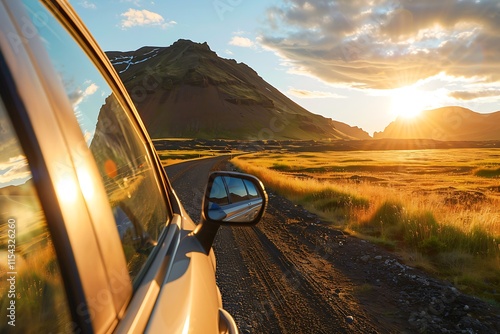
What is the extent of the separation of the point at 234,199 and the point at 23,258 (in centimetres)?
185

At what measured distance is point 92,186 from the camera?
40.4 inches

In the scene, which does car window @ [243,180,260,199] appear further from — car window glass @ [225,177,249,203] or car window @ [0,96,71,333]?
car window @ [0,96,71,333]

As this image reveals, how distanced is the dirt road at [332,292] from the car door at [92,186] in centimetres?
226

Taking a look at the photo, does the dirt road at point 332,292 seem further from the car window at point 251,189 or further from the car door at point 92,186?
the car door at point 92,186

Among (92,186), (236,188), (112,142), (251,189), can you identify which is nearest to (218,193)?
(236,188)

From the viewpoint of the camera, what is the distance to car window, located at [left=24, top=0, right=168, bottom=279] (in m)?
1.11

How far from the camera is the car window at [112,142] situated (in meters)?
1.11

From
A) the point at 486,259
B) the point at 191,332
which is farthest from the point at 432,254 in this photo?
the point at 191,332

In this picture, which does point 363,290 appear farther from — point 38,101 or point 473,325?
point 38,101

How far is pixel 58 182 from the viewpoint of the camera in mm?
784

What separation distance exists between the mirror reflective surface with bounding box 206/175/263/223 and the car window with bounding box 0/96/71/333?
137cm

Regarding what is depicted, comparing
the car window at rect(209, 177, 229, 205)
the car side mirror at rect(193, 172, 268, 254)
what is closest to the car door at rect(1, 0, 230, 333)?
the car side mirror at rect(193, 172, 268, 254)

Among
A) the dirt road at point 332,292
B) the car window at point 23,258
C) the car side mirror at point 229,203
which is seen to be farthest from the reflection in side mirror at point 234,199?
the dirt road at point 332,292

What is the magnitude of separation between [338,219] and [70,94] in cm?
890
